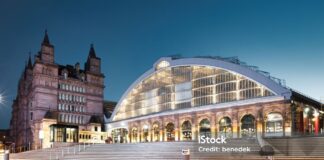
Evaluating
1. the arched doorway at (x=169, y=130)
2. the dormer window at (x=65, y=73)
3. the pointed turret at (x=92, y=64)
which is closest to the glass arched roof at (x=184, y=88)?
the arched doorway at (x=169, y=130)

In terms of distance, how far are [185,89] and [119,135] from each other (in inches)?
1210

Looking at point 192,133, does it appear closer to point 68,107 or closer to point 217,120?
point 217,120

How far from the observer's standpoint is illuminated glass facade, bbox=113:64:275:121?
70125mm

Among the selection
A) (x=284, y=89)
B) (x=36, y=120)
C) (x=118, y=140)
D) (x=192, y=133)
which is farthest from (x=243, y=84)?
(x=36, y=120)

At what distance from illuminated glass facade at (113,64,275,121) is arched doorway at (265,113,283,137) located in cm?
354

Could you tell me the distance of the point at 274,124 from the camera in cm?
6506

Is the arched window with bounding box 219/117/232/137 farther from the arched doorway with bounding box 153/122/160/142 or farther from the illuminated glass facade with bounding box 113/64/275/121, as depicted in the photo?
the arched doorway with bounding box 153/122/160/142

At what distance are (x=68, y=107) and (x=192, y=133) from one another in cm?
4230

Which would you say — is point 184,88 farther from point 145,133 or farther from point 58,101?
Result: point 58,101

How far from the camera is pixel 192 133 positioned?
77625 mm

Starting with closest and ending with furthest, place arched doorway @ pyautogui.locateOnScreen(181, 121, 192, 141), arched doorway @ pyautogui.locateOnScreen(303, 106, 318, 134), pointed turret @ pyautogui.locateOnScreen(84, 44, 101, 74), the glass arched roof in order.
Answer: arched doorway @ pyautogui.locateOnScreen(303, 106, 318, 134)
the glass arched roof
arched doorway @ pyautogui.locateOnScreen(181, 121, 192, 141)
pointed turret @ pyautogui.locateOnScreen(84, 44, 101, 74)

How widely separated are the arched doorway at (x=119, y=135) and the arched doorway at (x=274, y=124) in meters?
41.8

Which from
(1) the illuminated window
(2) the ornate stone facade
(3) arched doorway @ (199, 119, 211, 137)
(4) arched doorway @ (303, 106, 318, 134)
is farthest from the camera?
(2) the ornate stone facade

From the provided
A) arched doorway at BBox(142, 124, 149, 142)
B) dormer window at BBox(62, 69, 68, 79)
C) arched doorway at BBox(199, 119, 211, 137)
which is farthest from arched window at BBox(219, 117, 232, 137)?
dormer window at BBox(62, 69, 68, 79)
